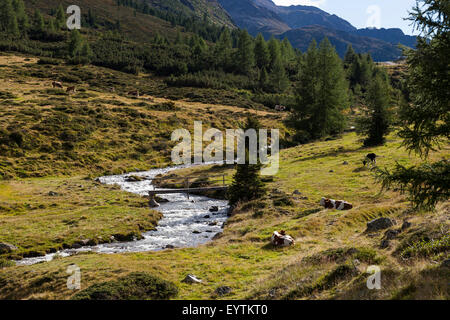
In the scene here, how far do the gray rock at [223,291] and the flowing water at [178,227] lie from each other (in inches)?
398

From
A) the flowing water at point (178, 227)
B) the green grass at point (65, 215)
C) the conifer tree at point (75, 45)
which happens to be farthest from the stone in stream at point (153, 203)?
the conifer tree at point (75, 45)

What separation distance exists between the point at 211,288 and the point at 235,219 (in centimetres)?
1410

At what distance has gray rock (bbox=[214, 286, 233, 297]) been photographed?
46.7ft

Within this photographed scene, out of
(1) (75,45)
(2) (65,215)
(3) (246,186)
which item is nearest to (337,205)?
(3) (246,186)

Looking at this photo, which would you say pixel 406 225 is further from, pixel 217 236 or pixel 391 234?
pixel 217 236

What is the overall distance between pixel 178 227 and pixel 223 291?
1544 cm

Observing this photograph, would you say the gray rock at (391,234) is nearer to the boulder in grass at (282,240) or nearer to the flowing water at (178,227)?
the boulder in grass at (282,240)

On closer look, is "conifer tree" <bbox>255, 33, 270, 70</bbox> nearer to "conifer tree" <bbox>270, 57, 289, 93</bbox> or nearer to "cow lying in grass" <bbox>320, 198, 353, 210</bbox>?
"conifer tree" <bbox>270, 57, 289, 93</bbox>

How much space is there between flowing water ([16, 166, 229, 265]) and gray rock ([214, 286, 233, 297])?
33.1ft

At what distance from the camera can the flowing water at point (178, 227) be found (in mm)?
24031

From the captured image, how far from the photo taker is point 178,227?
1153 inches

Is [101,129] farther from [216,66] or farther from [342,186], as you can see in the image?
[216,66]
